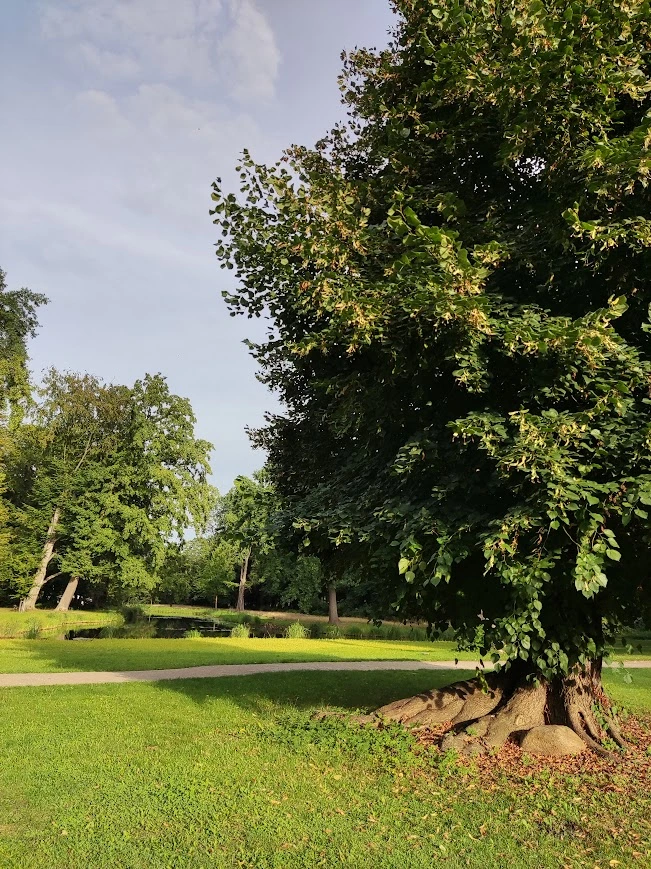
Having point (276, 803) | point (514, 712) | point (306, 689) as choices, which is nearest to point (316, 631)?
point (306, 689)

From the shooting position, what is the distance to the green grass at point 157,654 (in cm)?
1545

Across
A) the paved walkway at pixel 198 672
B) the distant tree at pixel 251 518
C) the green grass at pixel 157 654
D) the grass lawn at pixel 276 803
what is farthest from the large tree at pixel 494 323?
the green grass at pixel 157 654

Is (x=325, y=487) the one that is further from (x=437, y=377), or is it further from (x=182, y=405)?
(x=182, y=405)

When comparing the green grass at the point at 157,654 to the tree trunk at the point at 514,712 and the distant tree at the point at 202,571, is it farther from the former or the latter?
the distant tree at the point at 202,571

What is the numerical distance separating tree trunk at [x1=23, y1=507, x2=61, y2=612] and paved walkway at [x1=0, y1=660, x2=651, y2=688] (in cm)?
2328

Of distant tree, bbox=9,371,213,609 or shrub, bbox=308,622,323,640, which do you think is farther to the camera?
distant tree, bbox=9,371,213,609

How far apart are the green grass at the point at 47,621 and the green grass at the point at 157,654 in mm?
3843

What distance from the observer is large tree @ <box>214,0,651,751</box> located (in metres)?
5.01

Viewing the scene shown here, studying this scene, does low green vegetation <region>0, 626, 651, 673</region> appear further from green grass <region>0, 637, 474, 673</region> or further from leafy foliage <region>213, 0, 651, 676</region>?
leafy foliage <region>213, 0, 651, 676</region>

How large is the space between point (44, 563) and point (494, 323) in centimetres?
3612

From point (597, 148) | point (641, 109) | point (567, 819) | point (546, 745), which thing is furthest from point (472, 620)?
point (641, 109)

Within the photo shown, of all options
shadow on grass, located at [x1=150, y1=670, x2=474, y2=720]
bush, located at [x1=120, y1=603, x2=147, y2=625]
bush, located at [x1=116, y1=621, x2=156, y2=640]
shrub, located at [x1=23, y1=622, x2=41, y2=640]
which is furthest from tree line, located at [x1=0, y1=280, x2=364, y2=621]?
shadow on grass, located at [x1=150, y1=670, x2=474, y2=720]

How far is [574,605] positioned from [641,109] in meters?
5.26

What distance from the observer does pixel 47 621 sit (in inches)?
1110
